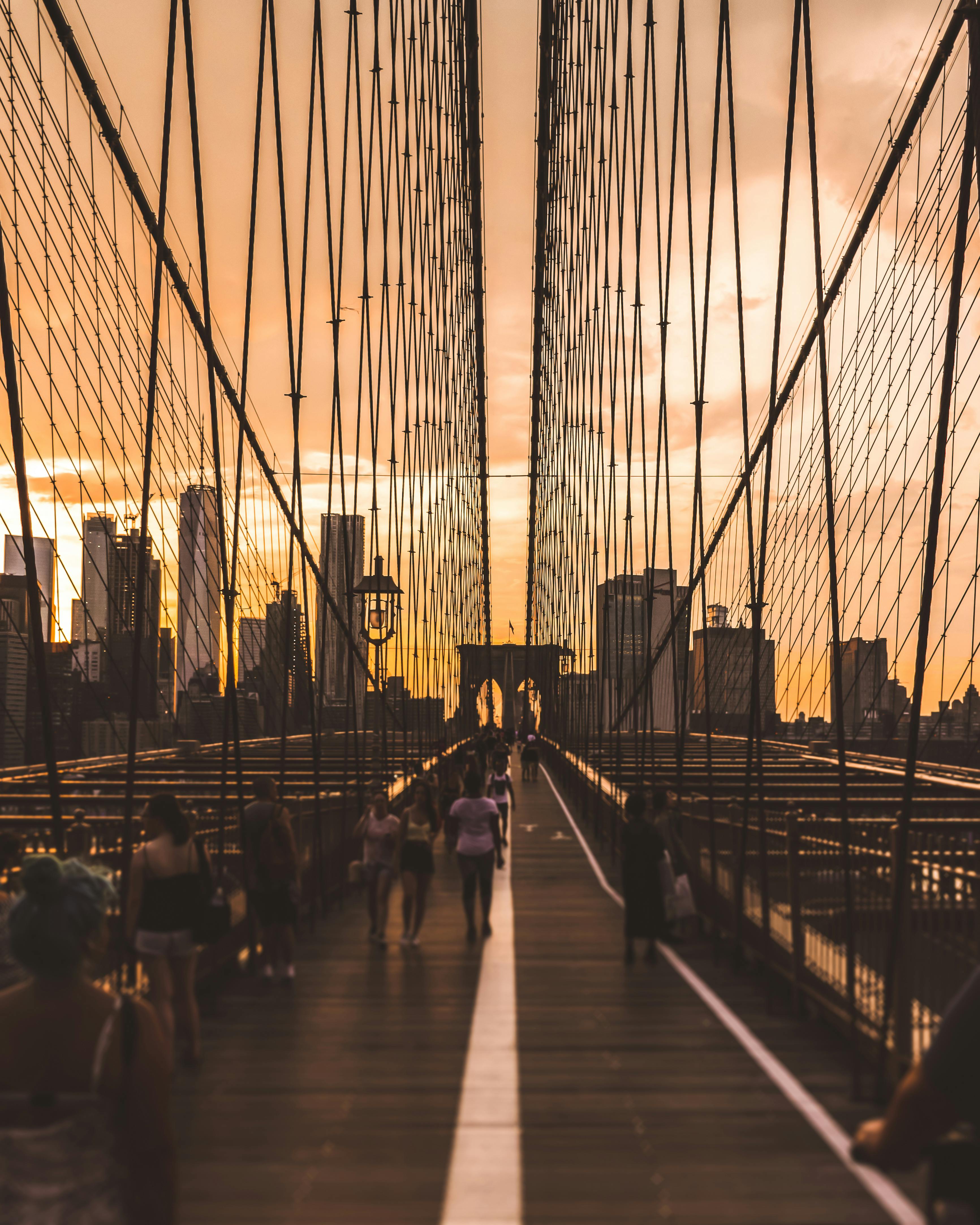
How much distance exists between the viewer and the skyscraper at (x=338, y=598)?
15.6 meters

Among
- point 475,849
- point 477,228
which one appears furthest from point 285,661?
point 477,228

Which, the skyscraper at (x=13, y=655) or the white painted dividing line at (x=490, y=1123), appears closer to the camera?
the white painted dividing line at (x=490, y=1123)

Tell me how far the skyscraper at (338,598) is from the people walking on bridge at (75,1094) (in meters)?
10.3

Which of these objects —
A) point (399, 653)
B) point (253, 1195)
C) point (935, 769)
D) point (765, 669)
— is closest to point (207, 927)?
point (253, 1195)

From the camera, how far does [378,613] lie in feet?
67.1

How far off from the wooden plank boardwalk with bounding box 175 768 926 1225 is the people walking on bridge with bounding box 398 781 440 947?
2.24 feet

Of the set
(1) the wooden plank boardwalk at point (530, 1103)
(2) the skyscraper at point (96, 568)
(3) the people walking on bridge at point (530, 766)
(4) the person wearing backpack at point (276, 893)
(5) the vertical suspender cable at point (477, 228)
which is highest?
(5) the vertical suspender cable at point (477, 228)

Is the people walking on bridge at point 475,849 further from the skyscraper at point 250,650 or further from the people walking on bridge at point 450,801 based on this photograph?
the skyscraper at point 250,650

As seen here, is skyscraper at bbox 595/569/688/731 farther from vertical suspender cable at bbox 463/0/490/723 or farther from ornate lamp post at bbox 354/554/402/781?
vertical suspender cable at bbox 463/0/490/723

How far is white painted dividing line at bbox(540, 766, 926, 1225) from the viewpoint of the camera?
3.46 m

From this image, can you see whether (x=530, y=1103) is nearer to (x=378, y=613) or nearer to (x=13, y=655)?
(x=13, y=655)

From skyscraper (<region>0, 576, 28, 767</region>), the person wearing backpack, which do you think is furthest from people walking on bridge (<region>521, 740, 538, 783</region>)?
the person wearing backpack

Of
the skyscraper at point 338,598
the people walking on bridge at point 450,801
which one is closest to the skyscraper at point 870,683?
the people walking on bridge at point 450,801

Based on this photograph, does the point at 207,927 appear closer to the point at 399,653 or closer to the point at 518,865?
the point at 518,865
